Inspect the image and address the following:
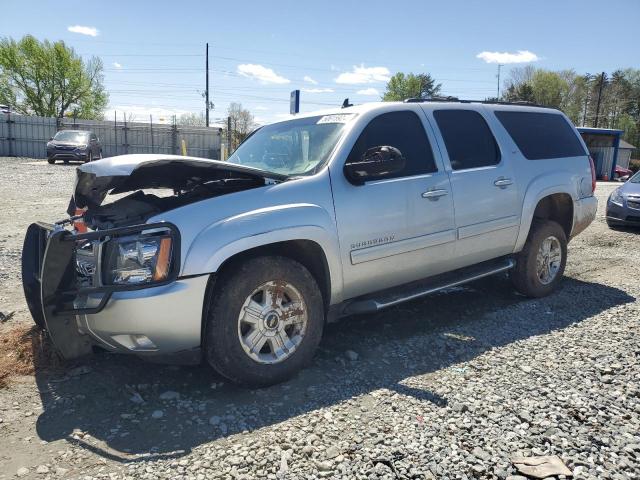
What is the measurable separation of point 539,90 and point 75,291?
78.5 meters

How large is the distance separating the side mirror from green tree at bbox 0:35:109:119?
190 feet

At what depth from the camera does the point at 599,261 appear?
23.9 feet

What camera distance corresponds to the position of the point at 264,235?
3.22 metres

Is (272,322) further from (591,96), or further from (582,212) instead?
(591,96)

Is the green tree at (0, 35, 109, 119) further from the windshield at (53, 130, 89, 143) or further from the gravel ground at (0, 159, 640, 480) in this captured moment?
the gravel ground at (0, 159, 640, 480)

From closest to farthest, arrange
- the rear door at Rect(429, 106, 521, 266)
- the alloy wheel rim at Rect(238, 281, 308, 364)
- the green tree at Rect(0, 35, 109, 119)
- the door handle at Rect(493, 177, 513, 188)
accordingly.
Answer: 1. the alloy wheel rim at Rect(238, 281, 308, 364)
2. the rear door at Rect(429, 106, 521, 266)
3. the door handle at Rect(493, 177, 513, 188)
4. the green tree at Rect(0, 35, 109, 119)

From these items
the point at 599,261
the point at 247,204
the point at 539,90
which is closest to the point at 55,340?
the point at 247,204

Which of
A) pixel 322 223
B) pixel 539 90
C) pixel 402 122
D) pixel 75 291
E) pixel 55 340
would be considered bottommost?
pixel 55 340

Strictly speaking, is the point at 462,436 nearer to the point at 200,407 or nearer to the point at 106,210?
the point at 200,407

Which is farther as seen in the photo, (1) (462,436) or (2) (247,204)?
(2) (247,204)

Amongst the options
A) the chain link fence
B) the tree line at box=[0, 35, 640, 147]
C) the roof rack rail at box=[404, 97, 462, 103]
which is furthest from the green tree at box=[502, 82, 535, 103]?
the roof rack rail at box=[404, 97, 462, 103]

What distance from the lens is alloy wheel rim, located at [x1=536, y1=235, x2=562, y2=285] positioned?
5309 millimetres

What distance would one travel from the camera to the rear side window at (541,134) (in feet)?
17.0

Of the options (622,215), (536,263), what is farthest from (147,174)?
(622,215)
